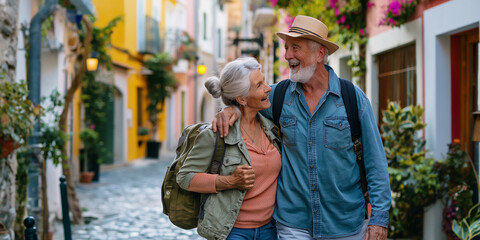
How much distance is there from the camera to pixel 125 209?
10477 millimetres

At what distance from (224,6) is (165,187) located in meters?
35.0

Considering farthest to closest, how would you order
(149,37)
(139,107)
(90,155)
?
1. (139,107)
2. (149,37)
3. (90,155)

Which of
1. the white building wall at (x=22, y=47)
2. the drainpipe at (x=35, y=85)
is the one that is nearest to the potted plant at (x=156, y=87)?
the white building wall at (x=22, y=47)

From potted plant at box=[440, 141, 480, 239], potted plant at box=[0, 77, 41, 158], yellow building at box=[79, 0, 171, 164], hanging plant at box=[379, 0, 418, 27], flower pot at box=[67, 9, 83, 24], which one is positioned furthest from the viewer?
yellow building at box=[79, 0, 171, 164]

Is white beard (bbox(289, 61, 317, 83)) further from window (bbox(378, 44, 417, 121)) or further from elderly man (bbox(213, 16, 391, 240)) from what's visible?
window (bbox(378, 44, 417, 121))

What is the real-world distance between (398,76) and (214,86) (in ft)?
16.3

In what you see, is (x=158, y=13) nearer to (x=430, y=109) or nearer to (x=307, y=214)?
(x=430, y=109)

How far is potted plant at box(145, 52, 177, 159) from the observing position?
2289 centimetres

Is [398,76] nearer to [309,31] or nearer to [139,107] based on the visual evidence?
[309,31]

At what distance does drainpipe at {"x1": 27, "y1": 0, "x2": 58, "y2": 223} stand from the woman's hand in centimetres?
469

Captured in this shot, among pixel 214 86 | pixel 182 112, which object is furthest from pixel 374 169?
pixel 182 112

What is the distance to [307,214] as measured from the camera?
125 inches

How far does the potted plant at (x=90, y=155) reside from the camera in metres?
14.4

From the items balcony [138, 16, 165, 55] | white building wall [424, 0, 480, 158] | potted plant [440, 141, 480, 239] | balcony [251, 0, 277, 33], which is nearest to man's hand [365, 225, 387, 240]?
potted plant [440, 141, 480, 239]
